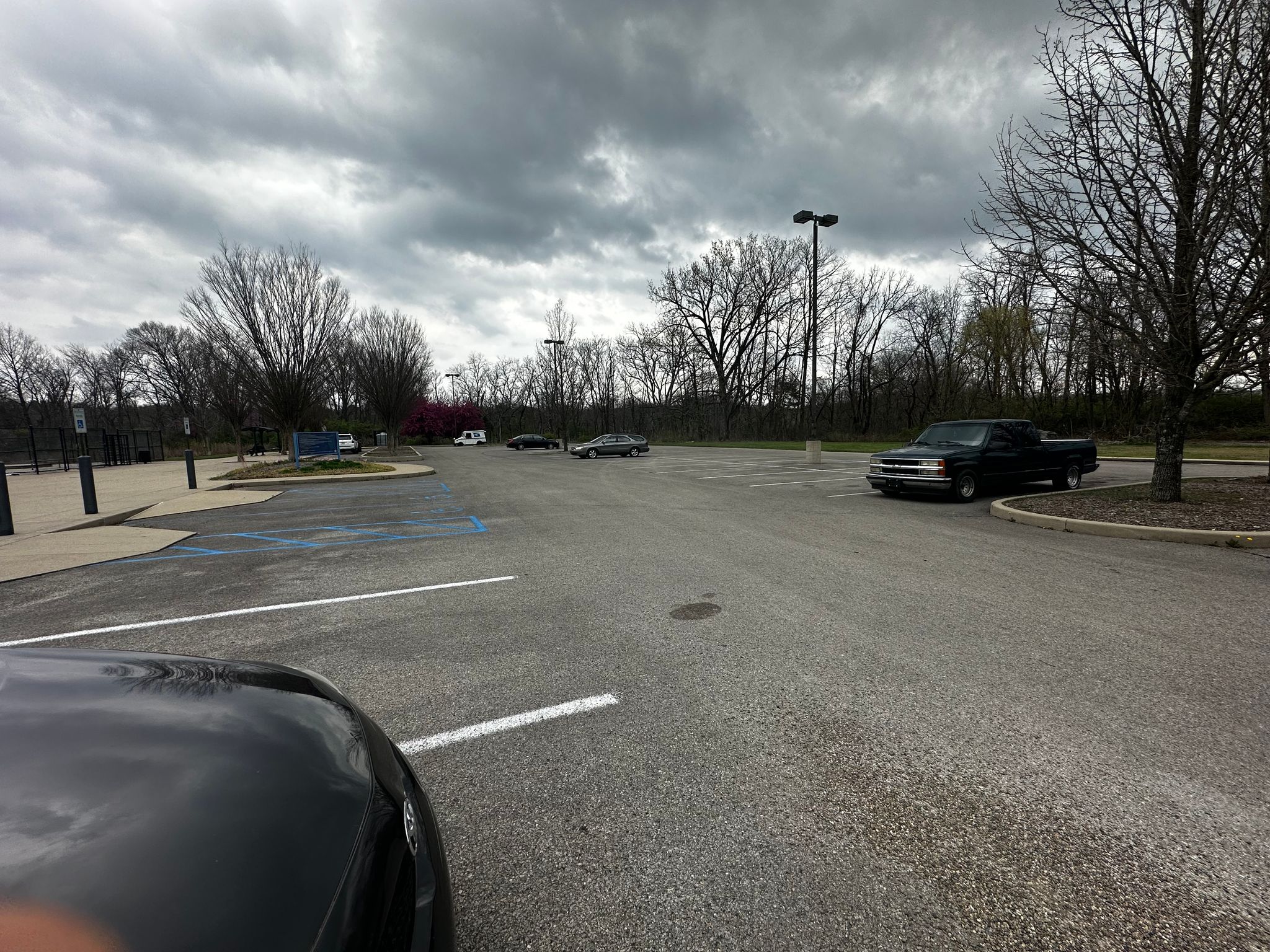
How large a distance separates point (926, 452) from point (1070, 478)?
3.95 m

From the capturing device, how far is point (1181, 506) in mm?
8859

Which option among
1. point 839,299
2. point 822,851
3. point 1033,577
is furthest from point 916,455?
A: point 839,299

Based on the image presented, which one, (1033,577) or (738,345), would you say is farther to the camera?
(738,345)

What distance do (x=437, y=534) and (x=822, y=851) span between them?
295 inches

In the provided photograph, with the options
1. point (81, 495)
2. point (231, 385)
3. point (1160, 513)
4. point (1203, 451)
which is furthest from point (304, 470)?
point (1203, 451)

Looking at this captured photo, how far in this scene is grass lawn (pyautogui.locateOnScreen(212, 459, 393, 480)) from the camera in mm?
19094

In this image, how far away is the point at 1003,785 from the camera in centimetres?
248

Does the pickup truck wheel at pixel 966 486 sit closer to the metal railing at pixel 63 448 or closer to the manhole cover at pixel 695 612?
the manhole cover at pixel 695 612

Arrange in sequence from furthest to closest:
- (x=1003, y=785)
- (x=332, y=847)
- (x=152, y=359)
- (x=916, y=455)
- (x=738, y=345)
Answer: (x=152, y=359) < (x=738, y=345) < (x=916, y=455) < (x=1003, y=785) < (x=332, y=847)

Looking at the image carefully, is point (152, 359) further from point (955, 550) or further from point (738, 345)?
point (955, 550)

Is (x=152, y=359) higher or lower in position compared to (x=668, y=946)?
higher

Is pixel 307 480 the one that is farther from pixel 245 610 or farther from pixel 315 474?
pixel 245 610

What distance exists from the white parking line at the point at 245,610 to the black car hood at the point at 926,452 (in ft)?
28.9

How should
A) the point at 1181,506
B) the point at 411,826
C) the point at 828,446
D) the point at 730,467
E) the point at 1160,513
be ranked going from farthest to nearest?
the point at 828,446
the point at 730,467
the point at 1181,506
the point at 1160,513
the point at 411,826
